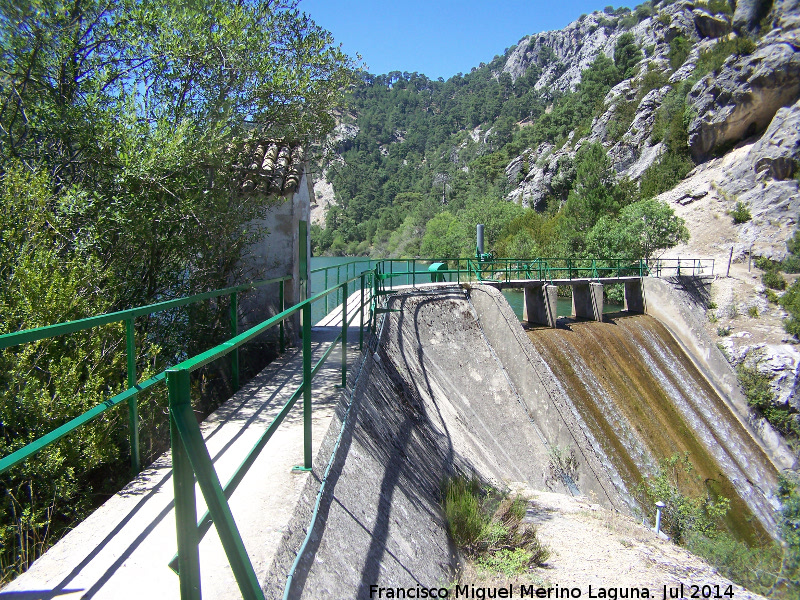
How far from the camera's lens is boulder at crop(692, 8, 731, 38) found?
49844 millimetres

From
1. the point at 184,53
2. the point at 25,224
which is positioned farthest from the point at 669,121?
the point at 25,224

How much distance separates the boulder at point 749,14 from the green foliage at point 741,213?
2056 cm

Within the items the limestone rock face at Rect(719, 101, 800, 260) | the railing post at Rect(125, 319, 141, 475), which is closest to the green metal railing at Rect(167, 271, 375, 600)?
the railing post at Rect(125, 319, 141, 475)

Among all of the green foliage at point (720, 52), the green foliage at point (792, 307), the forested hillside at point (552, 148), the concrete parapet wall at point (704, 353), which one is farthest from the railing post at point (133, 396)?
the green foliage at point (720, 52)

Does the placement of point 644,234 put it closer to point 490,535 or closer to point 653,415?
point 653,415

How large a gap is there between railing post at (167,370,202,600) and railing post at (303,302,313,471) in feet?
5.97

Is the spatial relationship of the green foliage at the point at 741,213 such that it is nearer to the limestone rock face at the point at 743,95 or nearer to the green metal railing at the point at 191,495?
the limestone rock face at the point at 743,95

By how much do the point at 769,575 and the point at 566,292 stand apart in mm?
23103

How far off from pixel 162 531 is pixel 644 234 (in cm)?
3234

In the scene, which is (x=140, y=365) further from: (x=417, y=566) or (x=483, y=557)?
(x=483, y=557)

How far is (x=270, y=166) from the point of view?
8.45 m

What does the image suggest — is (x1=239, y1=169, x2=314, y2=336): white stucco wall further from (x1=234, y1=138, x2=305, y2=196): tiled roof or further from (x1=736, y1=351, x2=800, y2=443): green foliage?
(x1=736, y1=351, x2=800, y2=443): green foliage

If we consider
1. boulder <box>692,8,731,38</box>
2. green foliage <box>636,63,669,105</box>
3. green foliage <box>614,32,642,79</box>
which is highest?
green foliage <box>614,32,642,79</box>

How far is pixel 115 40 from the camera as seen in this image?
693 centimetres
